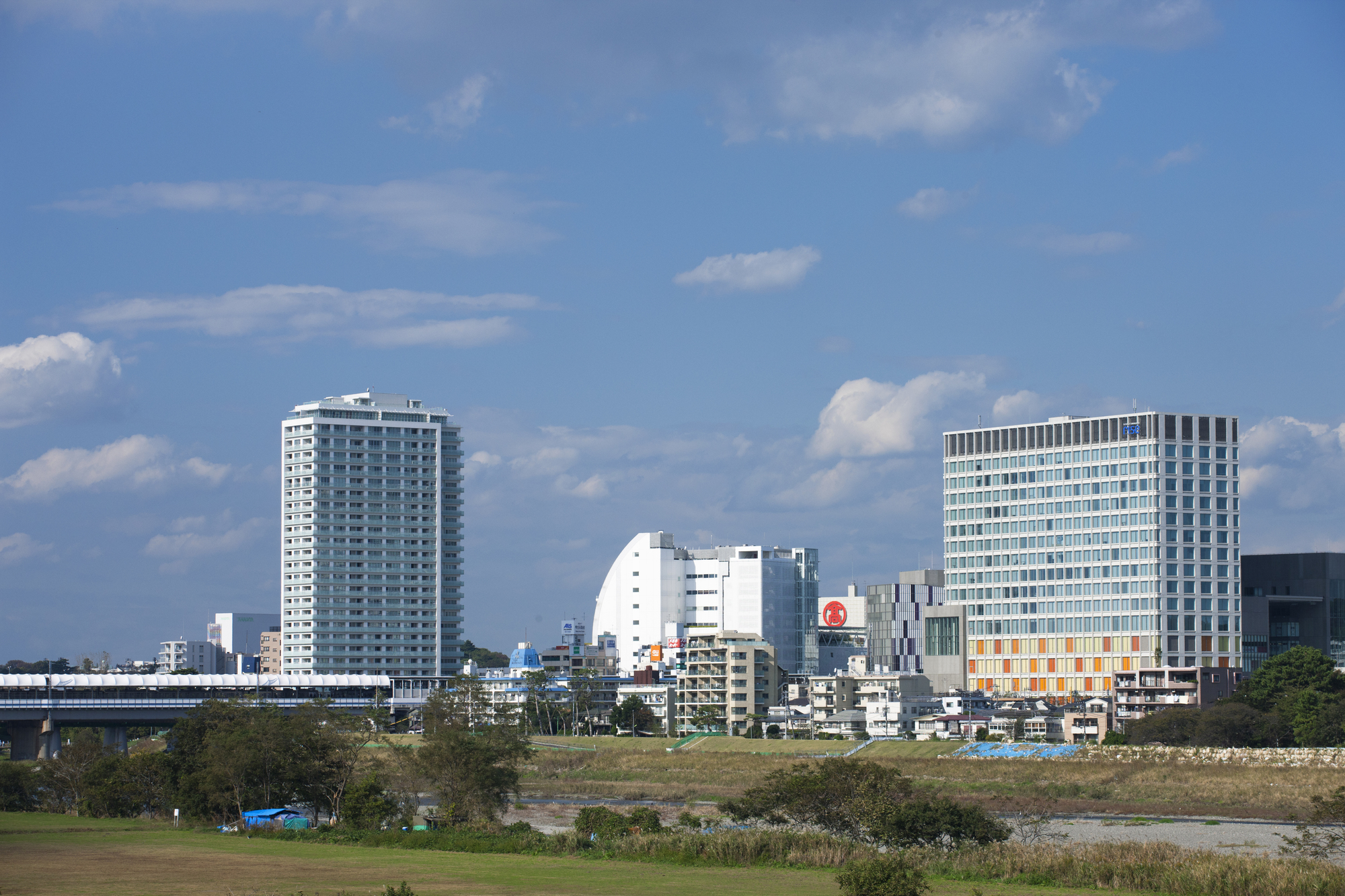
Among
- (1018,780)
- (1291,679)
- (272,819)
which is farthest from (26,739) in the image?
(1291,679)

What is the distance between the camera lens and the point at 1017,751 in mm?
148000

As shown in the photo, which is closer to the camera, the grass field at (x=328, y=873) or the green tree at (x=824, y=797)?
the grass field at (x=328, y=873)

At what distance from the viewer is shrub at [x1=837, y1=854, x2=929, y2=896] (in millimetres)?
48906

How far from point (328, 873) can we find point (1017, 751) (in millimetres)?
97446

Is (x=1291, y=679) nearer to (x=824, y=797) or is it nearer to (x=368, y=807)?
(x=824, y=797)

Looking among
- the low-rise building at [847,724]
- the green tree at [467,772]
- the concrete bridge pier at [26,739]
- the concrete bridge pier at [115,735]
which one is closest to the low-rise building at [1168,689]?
the low-rise building at [847,724]

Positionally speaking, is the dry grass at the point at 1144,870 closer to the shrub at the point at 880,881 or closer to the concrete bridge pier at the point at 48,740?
the shrub at the point at 880,881

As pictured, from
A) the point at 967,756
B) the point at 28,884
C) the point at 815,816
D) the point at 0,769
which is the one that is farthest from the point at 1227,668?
the point at 28,884

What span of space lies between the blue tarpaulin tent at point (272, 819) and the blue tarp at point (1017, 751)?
254 ft

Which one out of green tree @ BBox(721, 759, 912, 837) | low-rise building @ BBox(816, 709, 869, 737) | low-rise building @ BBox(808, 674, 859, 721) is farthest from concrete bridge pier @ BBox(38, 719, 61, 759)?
green tree @ BBox(721, 759, 912, 837)

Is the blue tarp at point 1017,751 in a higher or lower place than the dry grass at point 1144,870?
lower

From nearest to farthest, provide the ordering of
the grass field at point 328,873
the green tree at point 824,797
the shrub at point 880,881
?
the shrub at point 880,881 → the grass field at point 328,873 → the green tree at point 824,797

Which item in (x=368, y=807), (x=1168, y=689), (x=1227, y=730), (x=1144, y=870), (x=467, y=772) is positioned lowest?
(x=1227, y=730)

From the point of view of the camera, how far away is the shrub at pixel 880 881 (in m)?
48.9
